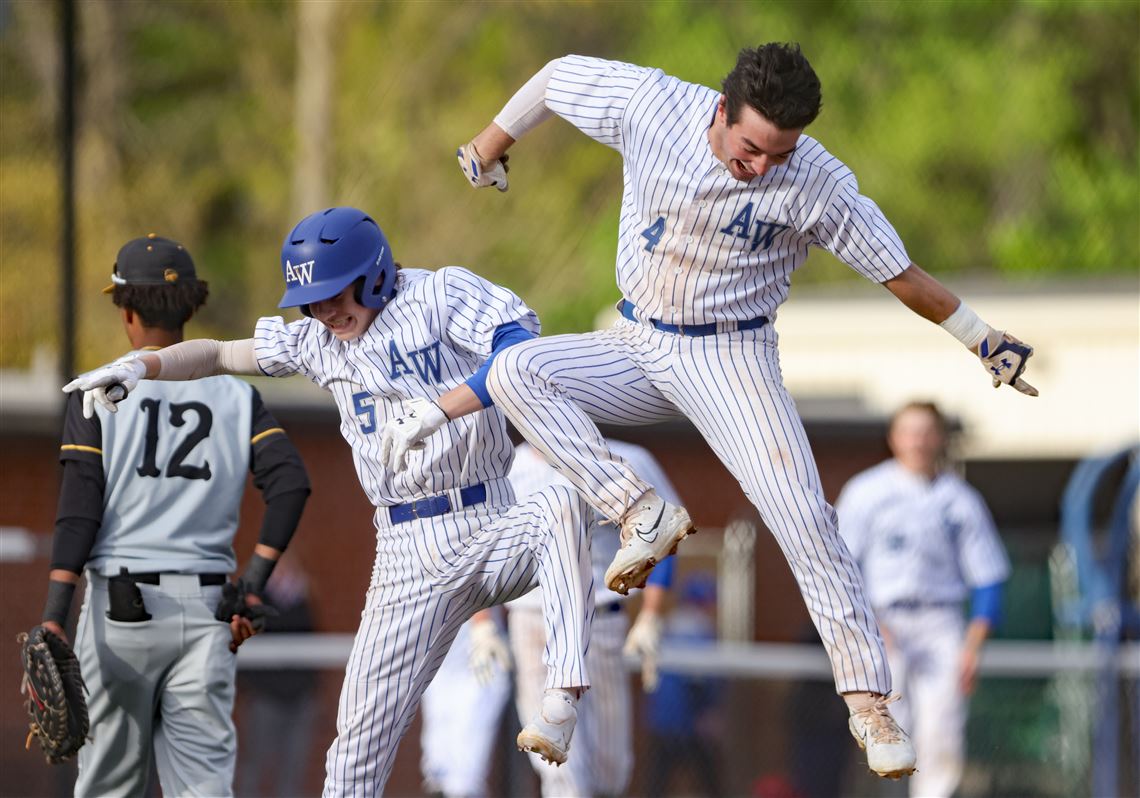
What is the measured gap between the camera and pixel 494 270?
23156 millimetres

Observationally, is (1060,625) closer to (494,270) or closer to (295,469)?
(295,469)

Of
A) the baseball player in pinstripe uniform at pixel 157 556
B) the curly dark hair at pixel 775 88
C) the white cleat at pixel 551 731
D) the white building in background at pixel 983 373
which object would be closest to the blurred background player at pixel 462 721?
the baseball player in pinstripe uniform at pixel 157 556

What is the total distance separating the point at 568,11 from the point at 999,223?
21.2 ft

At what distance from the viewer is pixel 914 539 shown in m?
9.41

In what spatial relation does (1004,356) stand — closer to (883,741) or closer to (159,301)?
(883,741)

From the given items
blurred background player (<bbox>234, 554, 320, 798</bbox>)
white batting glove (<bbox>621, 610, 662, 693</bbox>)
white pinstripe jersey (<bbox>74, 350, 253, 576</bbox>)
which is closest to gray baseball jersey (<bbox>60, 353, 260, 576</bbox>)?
white pinstripe jersey (<bbox>74, 350, 253, 576</bbox>)

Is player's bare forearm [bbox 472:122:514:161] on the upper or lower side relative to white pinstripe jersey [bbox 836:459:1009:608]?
upper

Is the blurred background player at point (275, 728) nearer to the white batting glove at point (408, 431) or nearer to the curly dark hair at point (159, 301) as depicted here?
the curly dark hair at point (159, 301)

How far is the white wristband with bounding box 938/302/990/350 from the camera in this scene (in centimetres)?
538

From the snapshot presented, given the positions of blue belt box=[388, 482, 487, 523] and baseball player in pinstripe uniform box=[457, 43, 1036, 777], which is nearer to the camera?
baseball player in pinstripe uniform box=[457, 43, 1036, 777]

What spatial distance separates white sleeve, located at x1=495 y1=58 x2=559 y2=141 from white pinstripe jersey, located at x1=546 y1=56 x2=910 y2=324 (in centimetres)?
4

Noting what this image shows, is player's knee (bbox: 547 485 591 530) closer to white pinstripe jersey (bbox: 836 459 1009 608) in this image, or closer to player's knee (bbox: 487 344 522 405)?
player's knee (bbox: 487 344 522 405)

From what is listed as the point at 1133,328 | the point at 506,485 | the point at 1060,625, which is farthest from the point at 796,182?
the point at 1133,328

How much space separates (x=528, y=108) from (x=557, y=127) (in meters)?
18.7
